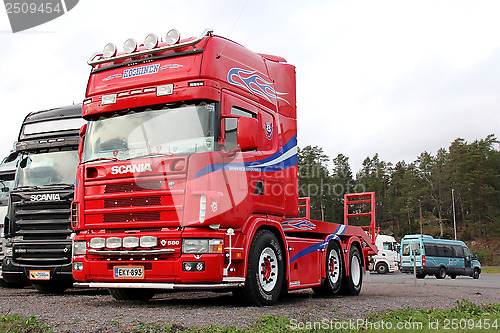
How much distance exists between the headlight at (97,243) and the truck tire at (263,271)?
219 centimetres

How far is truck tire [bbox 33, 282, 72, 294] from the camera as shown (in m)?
12.1

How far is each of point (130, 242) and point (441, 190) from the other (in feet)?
256

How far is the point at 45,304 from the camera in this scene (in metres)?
8.97

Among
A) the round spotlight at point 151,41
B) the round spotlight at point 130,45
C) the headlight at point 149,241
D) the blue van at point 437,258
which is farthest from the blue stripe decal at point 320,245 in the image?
the blue van at point 437,258

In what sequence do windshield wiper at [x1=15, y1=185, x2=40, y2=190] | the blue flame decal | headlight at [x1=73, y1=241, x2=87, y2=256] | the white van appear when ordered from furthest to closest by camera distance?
the white van → windshield wiper at [x1=15, y1=185, x2=40, y2=190] → the blue flame decal → headlight at [x1=73, y1=241, x2=87, y2=256]

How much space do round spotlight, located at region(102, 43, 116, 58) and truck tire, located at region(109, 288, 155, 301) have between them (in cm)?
415

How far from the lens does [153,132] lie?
8320 millimetres

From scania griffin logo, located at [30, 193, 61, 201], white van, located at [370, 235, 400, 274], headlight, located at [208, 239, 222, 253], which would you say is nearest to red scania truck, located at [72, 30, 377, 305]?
headlight, located at [208, 239, 222, 253]

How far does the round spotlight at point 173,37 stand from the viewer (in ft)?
28.4

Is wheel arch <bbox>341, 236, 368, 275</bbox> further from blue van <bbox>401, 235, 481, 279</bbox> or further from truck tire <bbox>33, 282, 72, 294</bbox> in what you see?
blue van <bbox>401, 235, 481, 279</bbox>

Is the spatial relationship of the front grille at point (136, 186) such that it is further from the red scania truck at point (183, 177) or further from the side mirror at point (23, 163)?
the side mirror at point (23, 163)

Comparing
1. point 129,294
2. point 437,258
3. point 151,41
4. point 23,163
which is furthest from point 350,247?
point 437,258

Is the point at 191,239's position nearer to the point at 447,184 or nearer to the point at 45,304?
the point at 45,304

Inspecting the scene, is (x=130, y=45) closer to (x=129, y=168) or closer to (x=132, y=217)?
(x=129, y=168)
